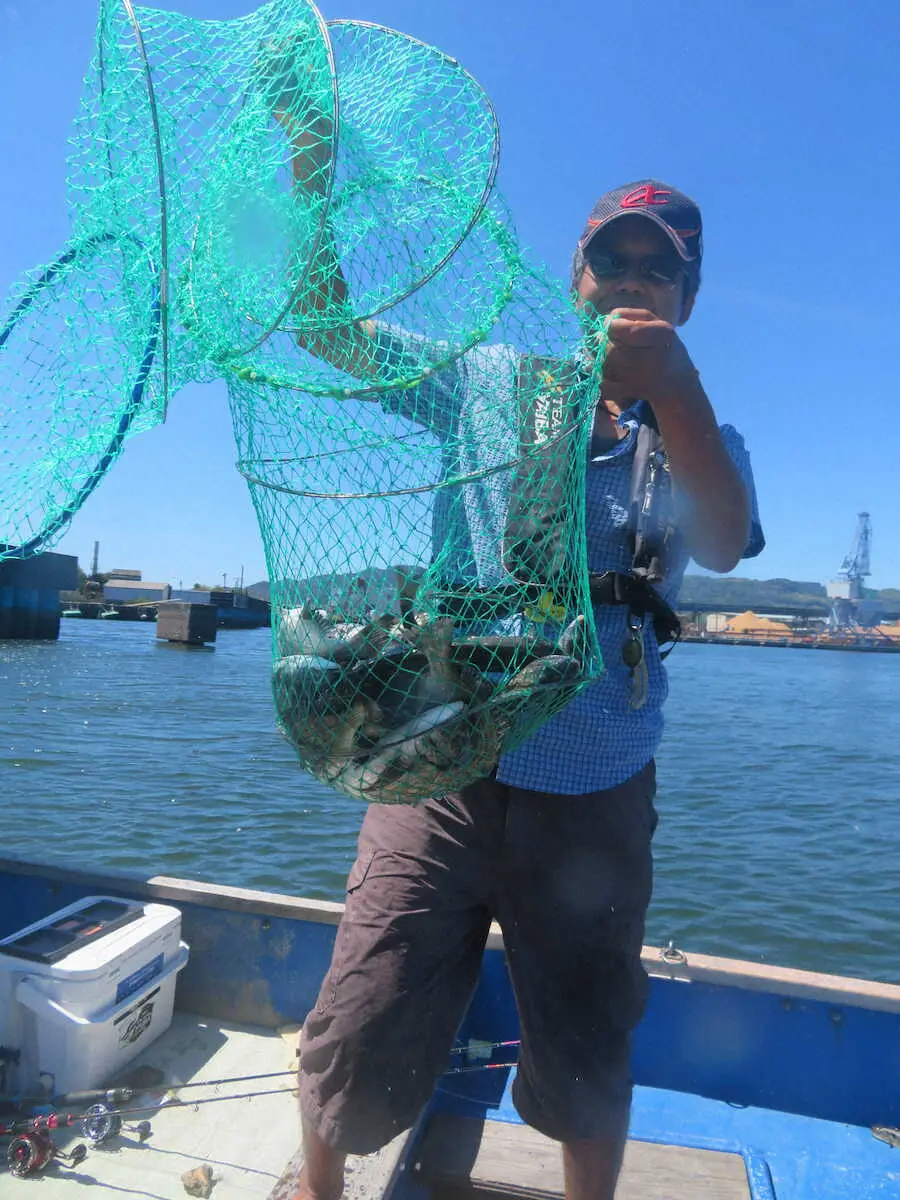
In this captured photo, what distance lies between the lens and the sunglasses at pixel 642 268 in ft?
7.07

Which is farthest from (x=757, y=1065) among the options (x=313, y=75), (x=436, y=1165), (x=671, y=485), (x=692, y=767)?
(x=692, y=767)

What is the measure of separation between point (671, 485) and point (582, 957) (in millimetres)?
1143

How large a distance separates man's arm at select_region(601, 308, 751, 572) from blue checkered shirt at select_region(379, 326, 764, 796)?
0.10 metres

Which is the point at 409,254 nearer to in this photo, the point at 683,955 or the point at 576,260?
the point at 576,260

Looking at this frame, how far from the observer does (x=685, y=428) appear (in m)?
1.92

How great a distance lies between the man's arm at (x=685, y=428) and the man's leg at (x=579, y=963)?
2.20ft

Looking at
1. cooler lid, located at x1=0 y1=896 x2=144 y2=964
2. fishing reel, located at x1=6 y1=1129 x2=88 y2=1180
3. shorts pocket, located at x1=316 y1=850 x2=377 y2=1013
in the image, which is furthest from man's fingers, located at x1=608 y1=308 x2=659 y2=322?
fishing reel, located at x1=6 y1=1129 x2=88 y2=1180

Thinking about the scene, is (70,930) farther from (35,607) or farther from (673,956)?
(35,607)

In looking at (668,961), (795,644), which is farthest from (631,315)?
(795,644)

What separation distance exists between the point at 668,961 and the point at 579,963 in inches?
58.9

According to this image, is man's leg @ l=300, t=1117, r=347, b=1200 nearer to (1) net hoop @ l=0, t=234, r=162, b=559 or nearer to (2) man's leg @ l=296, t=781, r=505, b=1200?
(2) man's leg @ l=296, t=781, r=505, b=1200

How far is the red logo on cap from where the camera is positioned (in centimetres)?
213

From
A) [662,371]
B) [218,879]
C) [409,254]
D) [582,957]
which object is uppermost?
[409,254]

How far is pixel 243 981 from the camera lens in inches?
148
